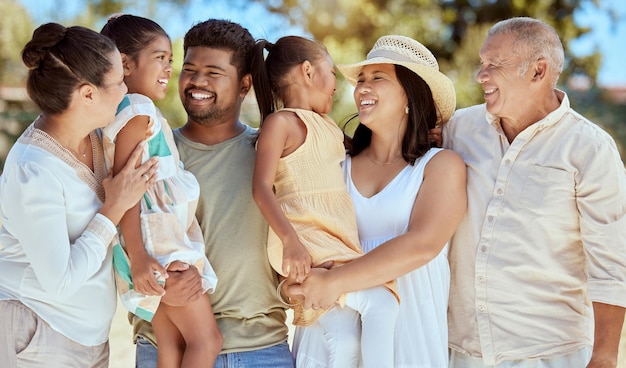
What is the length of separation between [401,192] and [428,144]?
0.89 feet

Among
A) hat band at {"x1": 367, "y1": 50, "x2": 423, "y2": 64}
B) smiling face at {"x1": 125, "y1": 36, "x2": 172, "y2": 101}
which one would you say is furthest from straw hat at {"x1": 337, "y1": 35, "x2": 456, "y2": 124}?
smiling face at {"x1": 125, "y1": 36, "x2": 172, "y2": 101}

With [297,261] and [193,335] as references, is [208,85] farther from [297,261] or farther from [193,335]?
[193,335]

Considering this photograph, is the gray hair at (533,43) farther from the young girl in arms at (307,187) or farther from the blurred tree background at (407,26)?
the blurred tree background at (407,26)

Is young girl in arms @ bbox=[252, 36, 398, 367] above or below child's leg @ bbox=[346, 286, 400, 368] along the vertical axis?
above

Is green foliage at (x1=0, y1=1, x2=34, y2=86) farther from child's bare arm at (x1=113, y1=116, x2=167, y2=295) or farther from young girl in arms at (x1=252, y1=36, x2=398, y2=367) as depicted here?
child's bare arm at (x1=113, y1=116, x2=167, y2=295)

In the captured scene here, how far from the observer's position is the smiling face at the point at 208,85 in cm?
311

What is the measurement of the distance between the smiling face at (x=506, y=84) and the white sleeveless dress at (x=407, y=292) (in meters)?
0.30

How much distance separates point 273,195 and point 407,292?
65 centimetres

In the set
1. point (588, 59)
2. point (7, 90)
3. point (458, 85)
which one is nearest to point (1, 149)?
point (7, 90)

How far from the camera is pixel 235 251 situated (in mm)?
3049

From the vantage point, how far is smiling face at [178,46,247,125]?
10.2 ft

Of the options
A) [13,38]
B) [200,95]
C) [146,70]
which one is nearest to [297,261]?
[200,95]

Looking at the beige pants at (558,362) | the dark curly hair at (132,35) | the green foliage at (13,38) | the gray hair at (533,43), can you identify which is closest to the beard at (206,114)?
the dark curly hair at (132,35)

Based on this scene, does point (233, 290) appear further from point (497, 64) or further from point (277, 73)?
point (497, 64)
